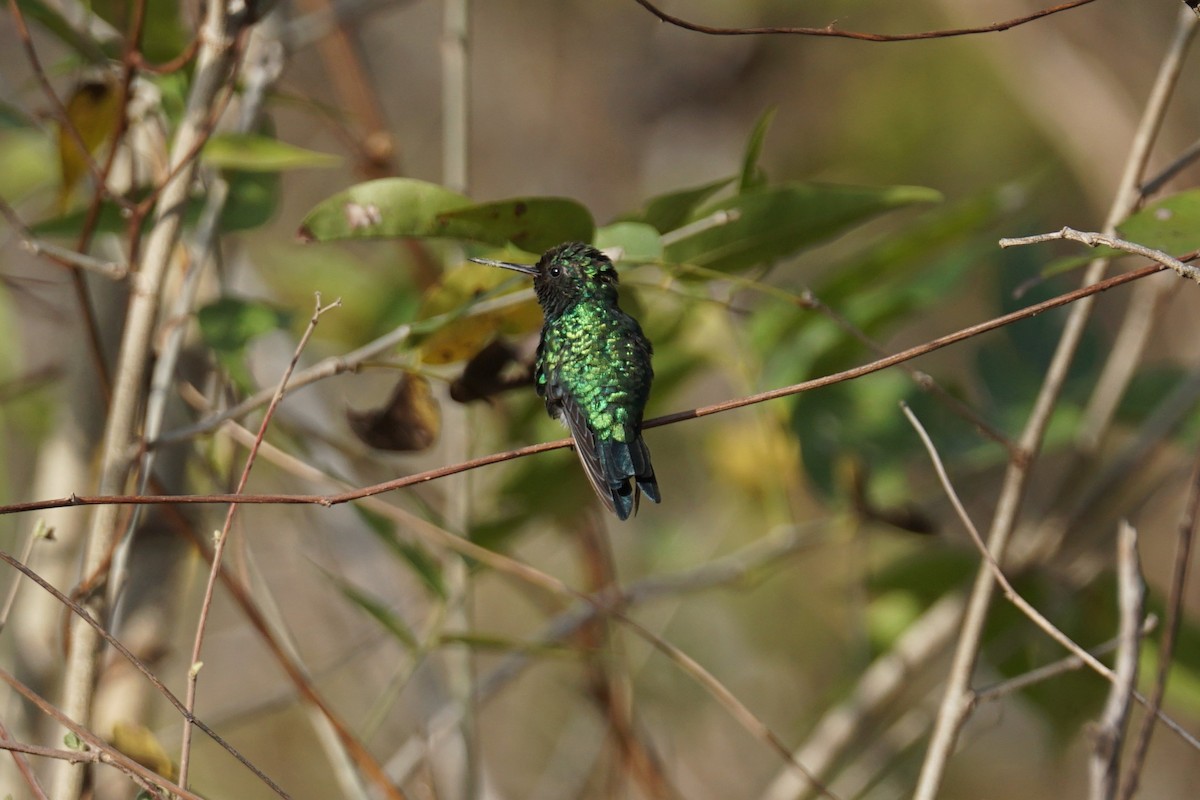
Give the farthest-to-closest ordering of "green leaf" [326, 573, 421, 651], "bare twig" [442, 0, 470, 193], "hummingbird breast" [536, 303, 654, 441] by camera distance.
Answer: "bare twig" [442, 0, 470, 193], "hummingbird breast" [536, 303, 654, 441], "green leaf" [326, 573, 421, 651]

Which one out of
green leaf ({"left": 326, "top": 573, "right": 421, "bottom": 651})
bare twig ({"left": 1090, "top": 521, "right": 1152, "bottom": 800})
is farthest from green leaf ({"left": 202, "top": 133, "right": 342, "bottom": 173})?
bare twig ({"left": 1090, "top": 521, "right": 1152, "bottom": 800})

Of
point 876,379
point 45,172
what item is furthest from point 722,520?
point 45,172

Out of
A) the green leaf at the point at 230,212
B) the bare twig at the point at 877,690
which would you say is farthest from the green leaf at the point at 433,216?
the bare twig at the point at 877,690

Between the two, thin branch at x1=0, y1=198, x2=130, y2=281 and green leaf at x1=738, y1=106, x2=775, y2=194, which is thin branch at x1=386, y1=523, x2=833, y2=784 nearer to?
green leaf at x1=738, y1=106, x2=775, y2=194

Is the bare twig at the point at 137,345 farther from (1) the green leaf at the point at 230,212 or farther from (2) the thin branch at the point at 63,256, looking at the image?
(1) the green leaf at the point at 230,212

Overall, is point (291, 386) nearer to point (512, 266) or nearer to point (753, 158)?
point (512, 266)
